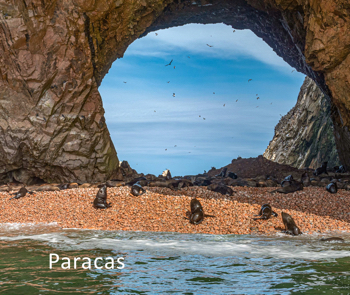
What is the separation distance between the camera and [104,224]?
24.9 ft

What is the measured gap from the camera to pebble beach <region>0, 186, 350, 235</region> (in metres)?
7.38

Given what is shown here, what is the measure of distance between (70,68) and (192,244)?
966 centimetres

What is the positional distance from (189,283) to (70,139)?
1071 cm

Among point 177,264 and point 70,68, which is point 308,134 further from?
point 177,264

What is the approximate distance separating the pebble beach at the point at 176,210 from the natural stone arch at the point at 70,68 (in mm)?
2862

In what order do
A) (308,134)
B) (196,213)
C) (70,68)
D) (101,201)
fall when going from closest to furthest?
(196,213) → (101,201) → (70,68) → (308,134)

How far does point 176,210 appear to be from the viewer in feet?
27.3

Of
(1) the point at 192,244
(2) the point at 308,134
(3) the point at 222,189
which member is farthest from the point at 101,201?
(2) the point at 308,134

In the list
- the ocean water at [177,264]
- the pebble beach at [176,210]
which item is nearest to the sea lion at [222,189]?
the pebble beach at [176,210]

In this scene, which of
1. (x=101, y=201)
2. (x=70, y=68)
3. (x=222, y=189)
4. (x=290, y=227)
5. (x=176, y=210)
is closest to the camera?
(x=290, y=227)

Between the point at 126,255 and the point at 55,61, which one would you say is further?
the point at 55,61

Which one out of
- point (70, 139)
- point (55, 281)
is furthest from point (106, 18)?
point (55, 281)

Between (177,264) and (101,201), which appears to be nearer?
(177,264)

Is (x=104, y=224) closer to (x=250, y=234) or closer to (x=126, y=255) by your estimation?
(x=126, y=255)
